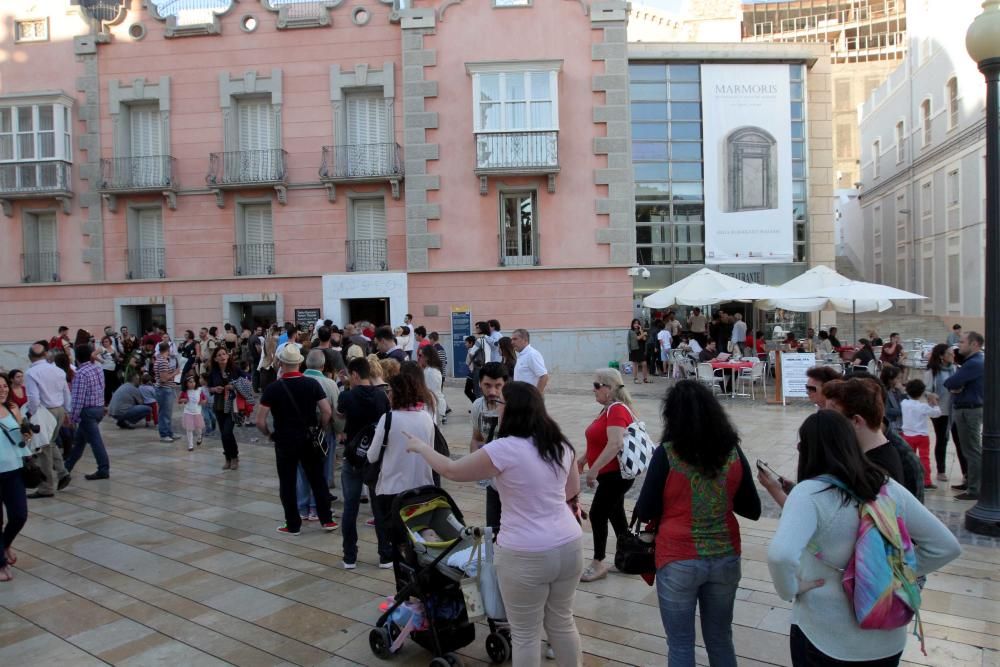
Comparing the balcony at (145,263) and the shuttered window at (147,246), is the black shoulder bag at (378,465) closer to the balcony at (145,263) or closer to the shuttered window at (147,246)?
the balcony at (145,263)

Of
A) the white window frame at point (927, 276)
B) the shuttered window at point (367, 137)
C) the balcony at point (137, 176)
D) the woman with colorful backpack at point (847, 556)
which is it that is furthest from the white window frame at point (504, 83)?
the white window frame at point (927, 276)

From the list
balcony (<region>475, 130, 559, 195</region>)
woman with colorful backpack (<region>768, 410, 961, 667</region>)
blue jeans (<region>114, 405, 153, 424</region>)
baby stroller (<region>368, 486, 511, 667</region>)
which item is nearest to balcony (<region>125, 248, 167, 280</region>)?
blue jeans (<region>114, 405, 153, 424</region>)

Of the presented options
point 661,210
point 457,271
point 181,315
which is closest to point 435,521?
point 457,271

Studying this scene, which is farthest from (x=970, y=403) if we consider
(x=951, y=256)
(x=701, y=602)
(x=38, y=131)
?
(x=951, y=256)

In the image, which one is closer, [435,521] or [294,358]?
[435,521]

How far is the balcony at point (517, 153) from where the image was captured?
744 inches

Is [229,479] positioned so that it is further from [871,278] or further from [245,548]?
[871,278]

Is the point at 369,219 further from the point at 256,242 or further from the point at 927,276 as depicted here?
the point at 927,276

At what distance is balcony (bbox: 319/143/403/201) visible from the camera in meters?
19.6

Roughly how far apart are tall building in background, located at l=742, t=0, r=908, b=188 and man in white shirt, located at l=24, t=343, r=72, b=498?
51925 millimetres

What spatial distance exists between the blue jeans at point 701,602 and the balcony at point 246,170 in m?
18.7

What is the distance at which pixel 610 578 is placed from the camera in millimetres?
5172

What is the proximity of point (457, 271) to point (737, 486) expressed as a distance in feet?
55.1

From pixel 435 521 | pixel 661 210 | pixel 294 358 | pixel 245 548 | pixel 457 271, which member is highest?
pixel 661 210
